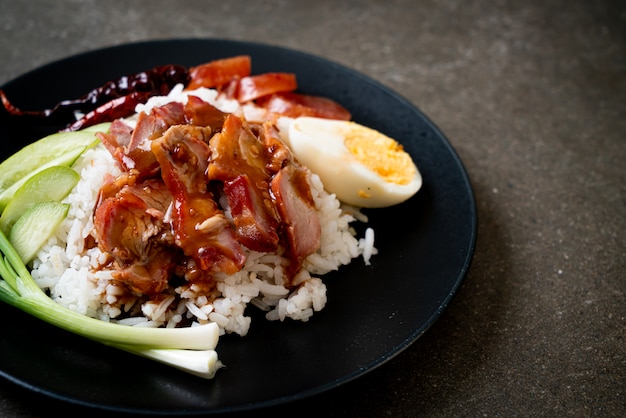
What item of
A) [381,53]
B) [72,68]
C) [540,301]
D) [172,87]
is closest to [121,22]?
[72,68]

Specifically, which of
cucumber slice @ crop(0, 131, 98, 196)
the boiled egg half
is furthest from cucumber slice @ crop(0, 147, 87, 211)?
the boiled egg half

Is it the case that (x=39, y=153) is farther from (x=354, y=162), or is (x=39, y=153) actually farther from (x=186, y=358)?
(x=354, y=162)

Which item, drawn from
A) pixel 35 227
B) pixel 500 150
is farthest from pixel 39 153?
pixel 500 150

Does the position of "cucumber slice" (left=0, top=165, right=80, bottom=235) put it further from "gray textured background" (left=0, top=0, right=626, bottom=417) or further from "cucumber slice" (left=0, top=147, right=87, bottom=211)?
"gray textured background" (left=0, top=0, right=626, bottom=417)

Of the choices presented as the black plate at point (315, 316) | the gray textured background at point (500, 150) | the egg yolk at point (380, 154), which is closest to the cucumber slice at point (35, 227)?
the black plate at point (315, 316)

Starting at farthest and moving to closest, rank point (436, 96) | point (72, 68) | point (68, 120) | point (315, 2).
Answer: point (315, 2) → point (436, 96) → point (72, 68) → point (68, 120)

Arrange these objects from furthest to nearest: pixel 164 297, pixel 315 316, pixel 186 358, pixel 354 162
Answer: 1. pixel 354 162
2. pixel 315 316
3. pixel 164 297
4. pixel 186 358

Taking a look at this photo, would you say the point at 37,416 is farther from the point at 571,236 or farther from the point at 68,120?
the point at 571,236
